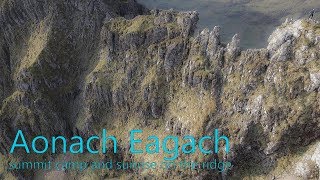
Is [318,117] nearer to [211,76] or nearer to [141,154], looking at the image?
[211,76]

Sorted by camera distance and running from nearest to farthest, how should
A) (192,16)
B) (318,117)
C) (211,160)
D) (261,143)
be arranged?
A: (318,117), (261,143), (211,160), (192,16)

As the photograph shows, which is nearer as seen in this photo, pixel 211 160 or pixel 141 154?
pixel 211 160

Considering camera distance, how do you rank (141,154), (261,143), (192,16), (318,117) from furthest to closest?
(141,154)
(192,16)
(261,143)
(318,117)

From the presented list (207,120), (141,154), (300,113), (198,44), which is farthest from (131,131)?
(300,113)

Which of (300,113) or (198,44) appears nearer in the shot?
(300,113)

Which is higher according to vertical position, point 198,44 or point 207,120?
point 198,44

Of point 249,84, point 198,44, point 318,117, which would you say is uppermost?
point 198,44

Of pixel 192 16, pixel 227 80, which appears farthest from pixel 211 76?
pixel 192 16

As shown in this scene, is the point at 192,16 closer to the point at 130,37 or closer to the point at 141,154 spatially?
the point at 130,37

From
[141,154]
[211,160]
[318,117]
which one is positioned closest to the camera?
[318,117]
